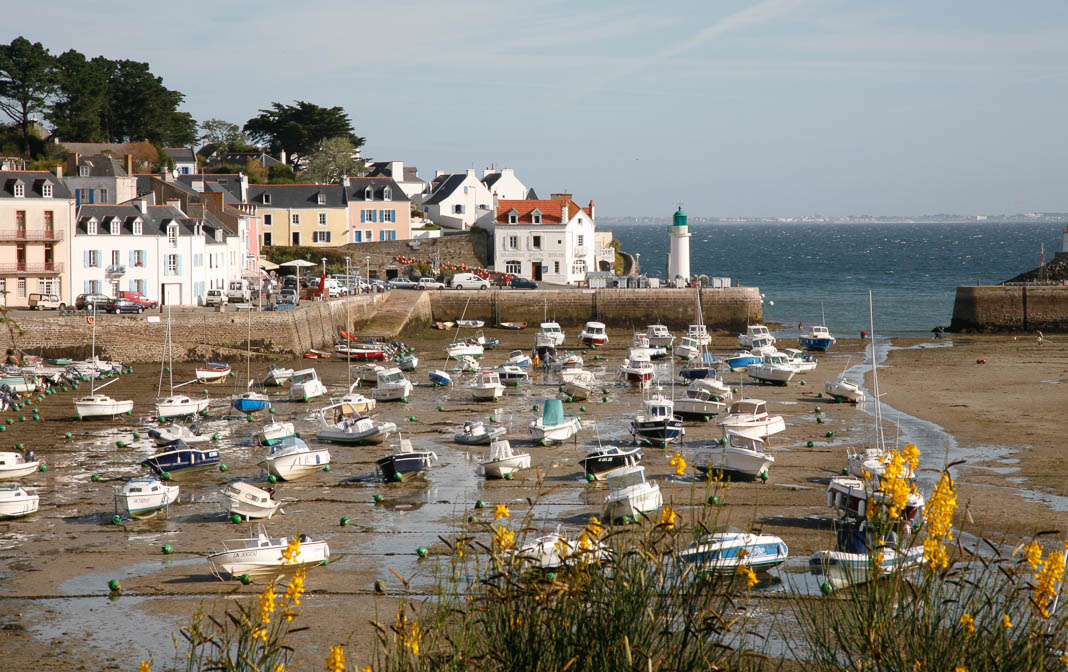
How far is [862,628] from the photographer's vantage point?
7.83 m

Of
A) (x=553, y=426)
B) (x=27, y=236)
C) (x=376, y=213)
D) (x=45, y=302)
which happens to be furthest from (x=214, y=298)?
(x=553, y=426)

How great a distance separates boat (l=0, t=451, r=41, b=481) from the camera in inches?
989

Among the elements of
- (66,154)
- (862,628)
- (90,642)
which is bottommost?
(90,642)

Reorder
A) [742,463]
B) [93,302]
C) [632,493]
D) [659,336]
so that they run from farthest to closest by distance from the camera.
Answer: [659,336], [93,302], [742,463], [632,493]

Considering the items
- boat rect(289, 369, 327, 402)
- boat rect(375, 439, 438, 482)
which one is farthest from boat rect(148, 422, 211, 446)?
boat rect(289, 369, 327, 402)

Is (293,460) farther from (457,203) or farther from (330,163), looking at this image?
(330,163)

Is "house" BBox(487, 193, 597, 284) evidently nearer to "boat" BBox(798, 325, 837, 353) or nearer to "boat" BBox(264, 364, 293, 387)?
"boat" BBox(798, 325, 837, 353)

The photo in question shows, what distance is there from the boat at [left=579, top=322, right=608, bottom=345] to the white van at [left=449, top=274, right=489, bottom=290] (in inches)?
385

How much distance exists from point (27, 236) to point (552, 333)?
932 inches

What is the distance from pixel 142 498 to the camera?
22156mm

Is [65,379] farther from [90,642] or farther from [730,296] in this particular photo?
[730,296]

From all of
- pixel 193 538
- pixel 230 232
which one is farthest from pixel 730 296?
pixel 193 538

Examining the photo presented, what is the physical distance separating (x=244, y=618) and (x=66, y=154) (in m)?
70.4

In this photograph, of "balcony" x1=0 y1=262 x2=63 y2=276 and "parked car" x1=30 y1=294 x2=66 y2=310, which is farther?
"balcony" x1=0 y1=262 x2=63 y2=276
